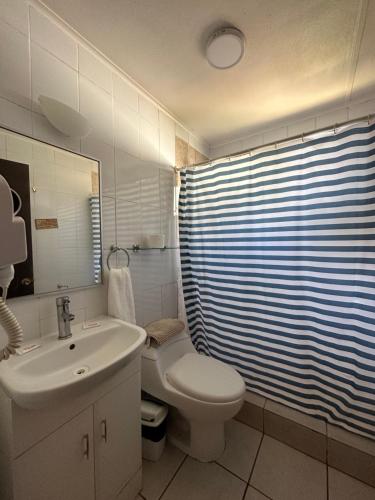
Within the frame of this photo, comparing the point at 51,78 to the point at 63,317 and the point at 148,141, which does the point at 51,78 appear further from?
the point at 63,317

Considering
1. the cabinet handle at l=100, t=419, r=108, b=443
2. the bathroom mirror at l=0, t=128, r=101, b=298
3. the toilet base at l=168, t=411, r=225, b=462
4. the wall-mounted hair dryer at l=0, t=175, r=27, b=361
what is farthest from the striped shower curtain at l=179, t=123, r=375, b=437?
the wall-mounted hair dryer at l=0, t=175, r=27, b=361

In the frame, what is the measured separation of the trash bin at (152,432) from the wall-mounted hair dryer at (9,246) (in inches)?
38.2

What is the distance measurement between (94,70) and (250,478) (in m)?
2.40

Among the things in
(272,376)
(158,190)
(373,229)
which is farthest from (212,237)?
(272,376)

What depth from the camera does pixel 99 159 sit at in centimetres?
118

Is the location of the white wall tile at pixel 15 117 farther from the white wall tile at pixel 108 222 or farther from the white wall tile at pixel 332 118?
the white wall tile at pixel 332 118

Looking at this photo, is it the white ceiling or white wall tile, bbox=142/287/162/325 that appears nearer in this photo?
the white ceiling

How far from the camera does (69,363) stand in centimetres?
91

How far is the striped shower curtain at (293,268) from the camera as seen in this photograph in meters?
1.12

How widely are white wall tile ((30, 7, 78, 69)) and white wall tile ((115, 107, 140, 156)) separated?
0.31 metres

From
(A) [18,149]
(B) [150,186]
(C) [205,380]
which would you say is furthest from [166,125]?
(C) [205,380]

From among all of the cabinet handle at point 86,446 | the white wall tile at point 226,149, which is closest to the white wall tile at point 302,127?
the white wall tile at point 226,149

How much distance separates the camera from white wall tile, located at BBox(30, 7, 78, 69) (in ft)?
3.03

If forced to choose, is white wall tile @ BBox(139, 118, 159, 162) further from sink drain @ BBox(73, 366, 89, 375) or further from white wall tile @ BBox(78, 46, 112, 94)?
sink drain @ BBox(73, 366, 89, 375)
